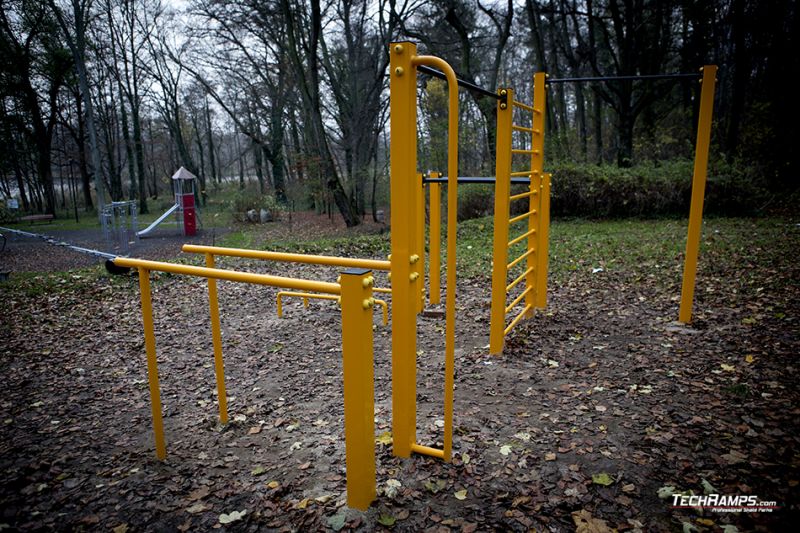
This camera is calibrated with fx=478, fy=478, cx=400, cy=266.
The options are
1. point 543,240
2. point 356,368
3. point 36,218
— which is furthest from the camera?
point 36,218

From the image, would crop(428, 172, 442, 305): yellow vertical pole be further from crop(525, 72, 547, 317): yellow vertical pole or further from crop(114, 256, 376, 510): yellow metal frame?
crop(114, 256, 376, 510): yellow metal frame

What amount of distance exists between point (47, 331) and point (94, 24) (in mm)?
19759

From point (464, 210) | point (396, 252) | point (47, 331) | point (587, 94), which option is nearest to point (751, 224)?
point (464, 210)

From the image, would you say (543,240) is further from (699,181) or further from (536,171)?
(699,181)

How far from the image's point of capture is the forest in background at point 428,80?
12.3m

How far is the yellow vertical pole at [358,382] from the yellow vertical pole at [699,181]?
11.3ft

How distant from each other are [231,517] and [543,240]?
3.60m

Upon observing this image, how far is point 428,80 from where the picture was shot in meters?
15.4

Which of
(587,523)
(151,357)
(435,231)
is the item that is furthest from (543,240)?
(151,357)

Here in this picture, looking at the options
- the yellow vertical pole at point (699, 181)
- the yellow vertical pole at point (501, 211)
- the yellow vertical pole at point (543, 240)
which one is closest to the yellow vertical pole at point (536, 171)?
the yellow vertical pole at point (543, 240)

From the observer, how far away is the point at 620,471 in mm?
2340

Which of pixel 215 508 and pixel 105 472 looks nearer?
pixel 215 508

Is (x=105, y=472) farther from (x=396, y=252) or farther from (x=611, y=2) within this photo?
(x=611, y=2)

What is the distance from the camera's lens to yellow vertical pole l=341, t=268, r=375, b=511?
1.92 m
